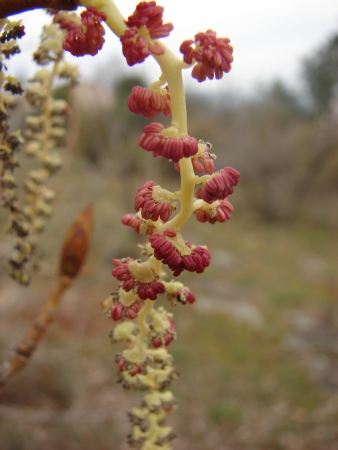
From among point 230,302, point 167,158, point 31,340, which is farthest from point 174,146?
point 230,302

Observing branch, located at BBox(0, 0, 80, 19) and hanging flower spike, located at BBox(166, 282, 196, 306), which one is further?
hanging flower spike, located at BBox(166, 282, 196, 306)

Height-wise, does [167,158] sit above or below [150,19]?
below

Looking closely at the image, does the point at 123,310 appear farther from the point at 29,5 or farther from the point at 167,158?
the point at 29,5

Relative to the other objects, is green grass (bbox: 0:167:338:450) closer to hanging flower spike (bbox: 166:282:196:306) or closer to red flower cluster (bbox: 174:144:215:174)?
hanging flower spike (bbox: 166:282:196:306)

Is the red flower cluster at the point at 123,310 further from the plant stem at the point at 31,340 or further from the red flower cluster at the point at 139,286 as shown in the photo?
the plant stem at the point at 31,340

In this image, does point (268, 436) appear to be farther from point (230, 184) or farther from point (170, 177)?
point (170, 177)

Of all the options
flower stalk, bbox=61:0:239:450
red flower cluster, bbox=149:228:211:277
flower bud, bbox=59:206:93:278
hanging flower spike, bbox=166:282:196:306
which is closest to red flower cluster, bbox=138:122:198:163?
flower stalk, bbox=61:0:239:450

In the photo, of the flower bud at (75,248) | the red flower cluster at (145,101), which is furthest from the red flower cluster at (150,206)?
the flower bud at (75,248)
